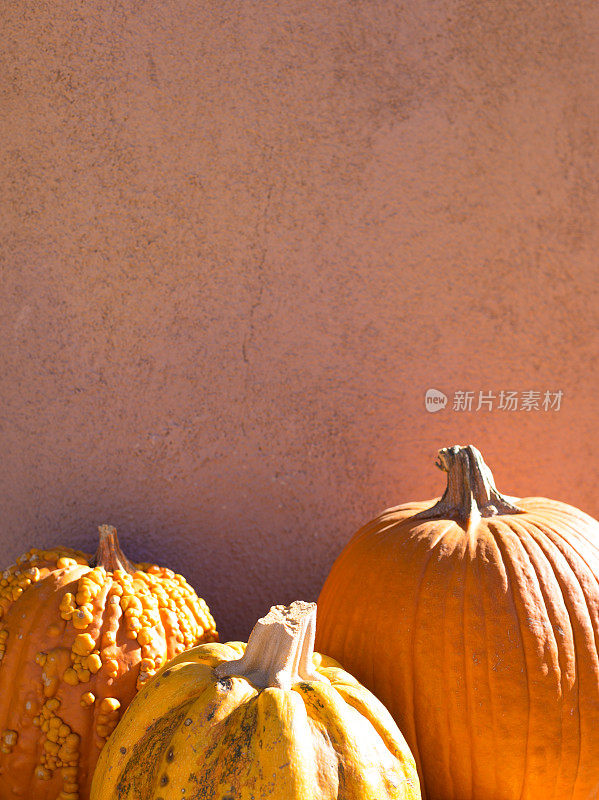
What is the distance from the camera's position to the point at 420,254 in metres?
2.20

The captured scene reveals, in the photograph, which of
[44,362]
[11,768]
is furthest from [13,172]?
[11,768]

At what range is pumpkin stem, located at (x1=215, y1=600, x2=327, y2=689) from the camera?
1.19m

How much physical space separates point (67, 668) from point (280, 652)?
0.59m

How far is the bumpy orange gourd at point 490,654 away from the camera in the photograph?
140 centimetres

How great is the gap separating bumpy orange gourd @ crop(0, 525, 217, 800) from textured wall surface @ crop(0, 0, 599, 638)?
51 cm

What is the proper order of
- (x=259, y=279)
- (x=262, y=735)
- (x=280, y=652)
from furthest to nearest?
1. (x=259, y=279)
2. (x=280, y=652)
3. (x=262, y=735)

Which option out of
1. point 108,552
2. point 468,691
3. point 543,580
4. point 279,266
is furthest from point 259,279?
point 468,691

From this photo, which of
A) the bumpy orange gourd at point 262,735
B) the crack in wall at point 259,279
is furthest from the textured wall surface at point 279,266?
the bumpy orange gourd at point 262,735

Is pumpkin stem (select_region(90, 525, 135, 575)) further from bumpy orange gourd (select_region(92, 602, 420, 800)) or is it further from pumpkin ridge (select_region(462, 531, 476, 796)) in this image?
pumpkin ridge (select_region(462, 531, 476, 796))

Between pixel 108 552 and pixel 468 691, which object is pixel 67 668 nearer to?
pixel 108 552

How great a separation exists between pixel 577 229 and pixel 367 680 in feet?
5.46

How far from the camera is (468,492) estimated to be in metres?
1.62

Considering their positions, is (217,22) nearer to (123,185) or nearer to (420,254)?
(123,185)

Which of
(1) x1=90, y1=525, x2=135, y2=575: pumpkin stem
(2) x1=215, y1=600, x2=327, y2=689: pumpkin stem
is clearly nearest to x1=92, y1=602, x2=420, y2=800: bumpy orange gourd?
(2) x1=215, y1=600, x2=327, y2=689: pumpkin stem
